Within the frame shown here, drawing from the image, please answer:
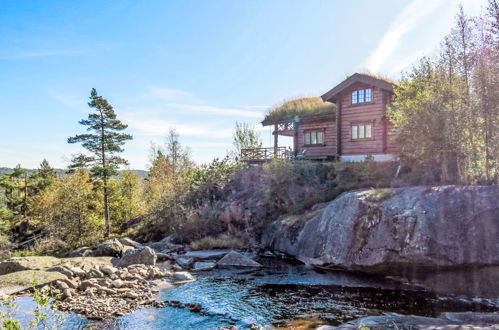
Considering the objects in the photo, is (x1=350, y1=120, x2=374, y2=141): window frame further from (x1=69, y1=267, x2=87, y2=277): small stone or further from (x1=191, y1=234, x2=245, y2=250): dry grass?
(x1=69, y1=267, x2=87, y2=277): small stone

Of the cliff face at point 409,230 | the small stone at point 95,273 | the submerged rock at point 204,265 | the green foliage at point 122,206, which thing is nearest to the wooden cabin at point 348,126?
the cliff face at point 409,230

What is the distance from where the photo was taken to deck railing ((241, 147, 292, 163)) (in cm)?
2881

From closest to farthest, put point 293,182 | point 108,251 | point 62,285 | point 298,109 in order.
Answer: point 62,285 → point 108,251 → point 293,182 → point 298,109

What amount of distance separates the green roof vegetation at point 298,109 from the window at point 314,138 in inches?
74.9

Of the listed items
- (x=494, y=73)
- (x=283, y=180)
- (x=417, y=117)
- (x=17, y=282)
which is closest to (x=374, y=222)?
(x=417, y=117)

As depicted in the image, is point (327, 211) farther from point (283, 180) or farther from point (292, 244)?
point (283, 180)

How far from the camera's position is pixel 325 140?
27250mm

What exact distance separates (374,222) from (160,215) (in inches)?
661

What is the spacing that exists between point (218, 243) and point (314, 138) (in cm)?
1277

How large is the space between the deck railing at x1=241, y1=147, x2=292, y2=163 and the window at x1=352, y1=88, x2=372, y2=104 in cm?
677

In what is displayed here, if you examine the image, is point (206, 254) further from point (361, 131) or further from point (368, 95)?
point (368, 95)

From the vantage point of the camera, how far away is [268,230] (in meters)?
19.9

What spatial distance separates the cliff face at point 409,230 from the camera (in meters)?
11.0

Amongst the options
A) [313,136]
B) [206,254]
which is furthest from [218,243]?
[313,136]
